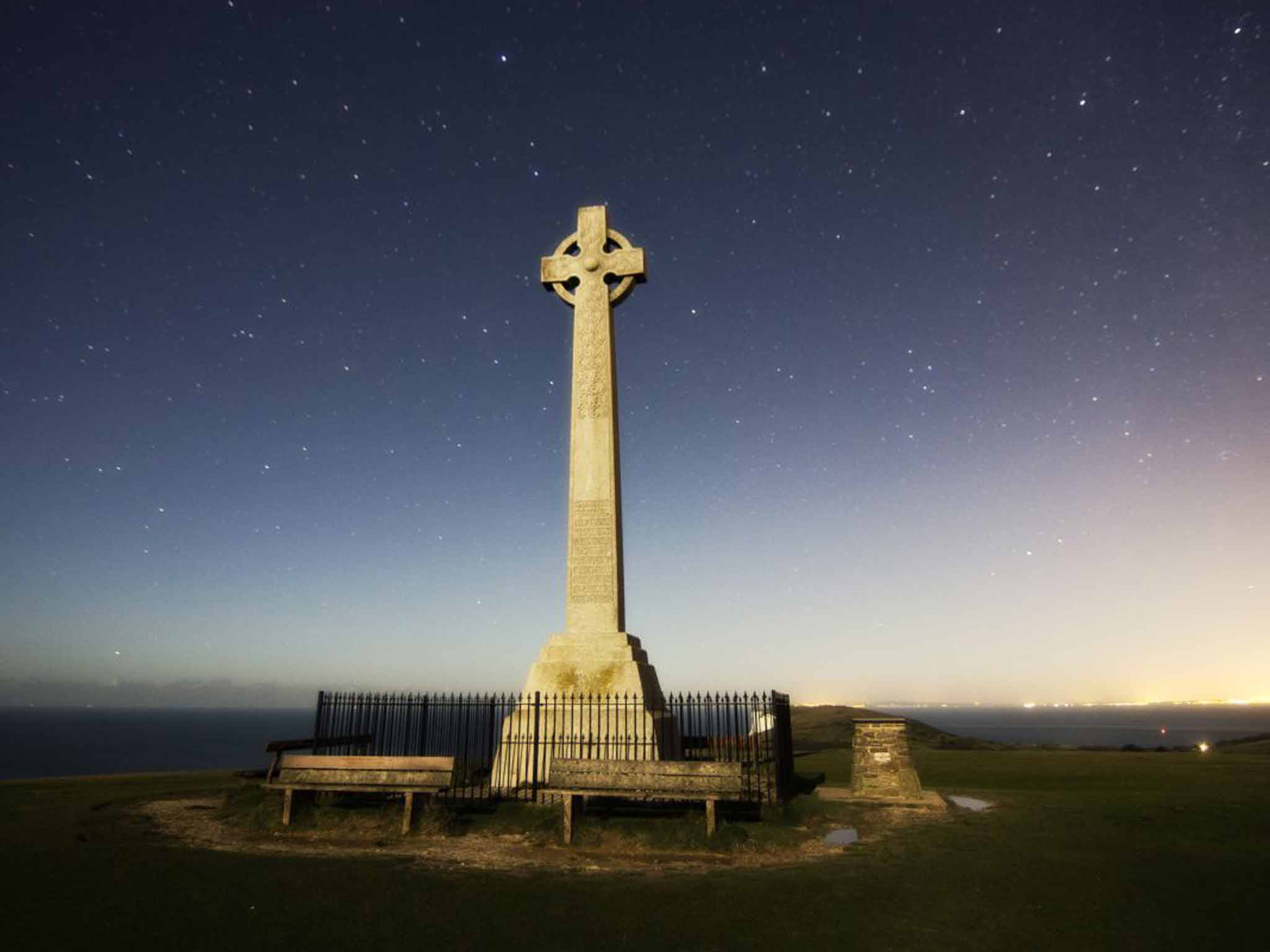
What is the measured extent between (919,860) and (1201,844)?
415cm

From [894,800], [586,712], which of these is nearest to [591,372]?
[586,712]

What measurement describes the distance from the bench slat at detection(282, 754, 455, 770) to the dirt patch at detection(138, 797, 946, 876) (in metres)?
0.87

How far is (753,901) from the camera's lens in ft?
23.9

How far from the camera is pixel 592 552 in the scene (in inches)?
603

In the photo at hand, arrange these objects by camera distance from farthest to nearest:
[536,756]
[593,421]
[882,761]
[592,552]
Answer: [593,421], [592,552], [882,761], [536,756]

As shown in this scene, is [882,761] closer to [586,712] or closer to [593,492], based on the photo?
[586,712]

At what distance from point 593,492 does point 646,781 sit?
685 centimetres

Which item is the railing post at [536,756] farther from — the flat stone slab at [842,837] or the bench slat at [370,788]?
the flat stone slab at [842,837]

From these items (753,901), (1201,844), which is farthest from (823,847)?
(1201,844)

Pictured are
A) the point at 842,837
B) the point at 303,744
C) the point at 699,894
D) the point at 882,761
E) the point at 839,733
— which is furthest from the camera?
the point at 839,733

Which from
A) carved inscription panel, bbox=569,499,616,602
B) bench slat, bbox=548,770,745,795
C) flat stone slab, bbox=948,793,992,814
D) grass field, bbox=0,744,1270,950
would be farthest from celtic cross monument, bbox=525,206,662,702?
flat stone slab, bbox=948,793,992,814

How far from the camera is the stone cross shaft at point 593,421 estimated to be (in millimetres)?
15047

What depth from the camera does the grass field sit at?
6.30 meters

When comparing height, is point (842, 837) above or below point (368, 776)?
below
